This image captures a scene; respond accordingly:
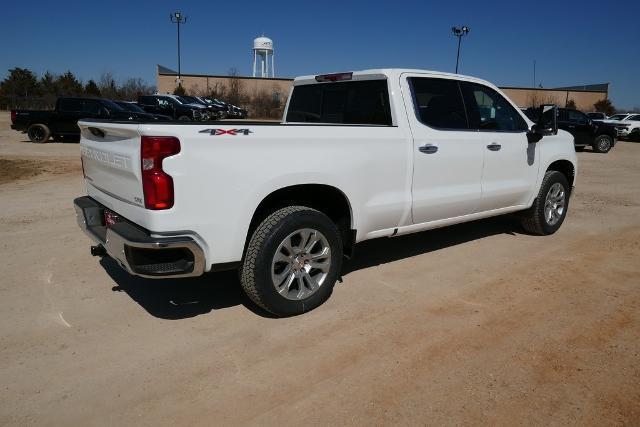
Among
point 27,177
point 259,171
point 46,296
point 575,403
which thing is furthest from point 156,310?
point 27,177

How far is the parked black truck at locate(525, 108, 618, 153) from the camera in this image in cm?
2031

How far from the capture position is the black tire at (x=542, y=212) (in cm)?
607

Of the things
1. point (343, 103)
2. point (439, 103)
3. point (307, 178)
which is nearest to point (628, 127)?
point (439, 103)

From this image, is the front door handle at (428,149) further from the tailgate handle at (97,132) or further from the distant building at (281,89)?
the distant building at (281,89)

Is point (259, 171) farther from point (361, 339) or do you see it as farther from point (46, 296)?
point (46, 296)

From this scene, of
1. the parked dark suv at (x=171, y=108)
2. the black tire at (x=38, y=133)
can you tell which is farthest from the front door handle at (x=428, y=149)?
the parked dark suv at (x=171, y=108)

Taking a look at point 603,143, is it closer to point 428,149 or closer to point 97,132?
point 428,149

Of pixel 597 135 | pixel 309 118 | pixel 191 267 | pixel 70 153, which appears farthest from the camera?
pixel 597 135

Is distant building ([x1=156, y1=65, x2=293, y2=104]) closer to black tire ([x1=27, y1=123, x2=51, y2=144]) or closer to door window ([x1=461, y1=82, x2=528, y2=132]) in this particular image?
black tire ([x1=27, y1=123, x2=51, y2=144])

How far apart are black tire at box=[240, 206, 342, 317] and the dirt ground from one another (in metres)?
0.14

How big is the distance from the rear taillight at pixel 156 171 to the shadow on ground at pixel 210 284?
114 centimetres

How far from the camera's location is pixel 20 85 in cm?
5812

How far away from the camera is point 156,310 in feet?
12.9

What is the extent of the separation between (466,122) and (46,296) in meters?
4.19
